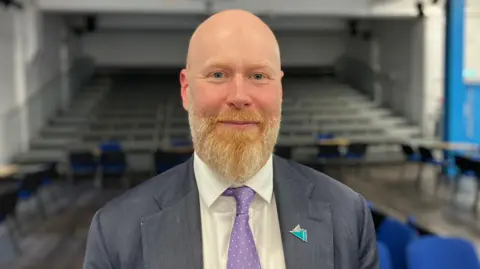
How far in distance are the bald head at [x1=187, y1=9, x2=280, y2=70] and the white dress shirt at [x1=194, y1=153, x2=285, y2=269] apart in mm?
263

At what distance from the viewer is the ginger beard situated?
3.82 feet

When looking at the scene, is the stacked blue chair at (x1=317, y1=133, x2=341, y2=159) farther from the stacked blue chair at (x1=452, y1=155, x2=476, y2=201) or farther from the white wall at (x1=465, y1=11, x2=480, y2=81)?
the white wall at (x1=465, y1=11, x2=480, y2=81)

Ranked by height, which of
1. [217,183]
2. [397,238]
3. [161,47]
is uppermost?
[161,47]

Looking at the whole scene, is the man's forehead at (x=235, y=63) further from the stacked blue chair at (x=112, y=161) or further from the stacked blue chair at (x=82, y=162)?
the stacked blue chair at (x=82, y=162)

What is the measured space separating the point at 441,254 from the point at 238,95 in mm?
2644

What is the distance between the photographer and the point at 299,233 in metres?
1.18

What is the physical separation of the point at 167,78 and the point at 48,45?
15.7ft

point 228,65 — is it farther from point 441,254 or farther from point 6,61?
point 6,61

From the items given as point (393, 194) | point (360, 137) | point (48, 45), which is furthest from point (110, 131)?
point (393, 194)

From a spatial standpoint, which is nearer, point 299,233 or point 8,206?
point 299,233

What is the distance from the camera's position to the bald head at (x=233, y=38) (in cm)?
114

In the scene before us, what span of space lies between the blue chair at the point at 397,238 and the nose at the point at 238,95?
3.00 metres

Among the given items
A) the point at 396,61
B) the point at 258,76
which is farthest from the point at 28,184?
the point at 396,61

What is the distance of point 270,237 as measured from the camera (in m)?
1.22
